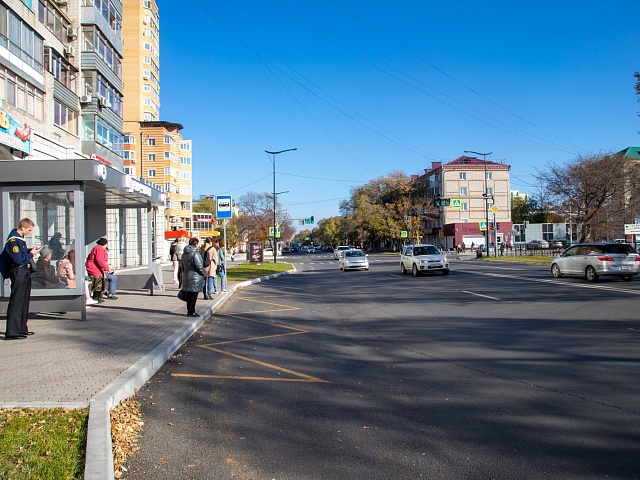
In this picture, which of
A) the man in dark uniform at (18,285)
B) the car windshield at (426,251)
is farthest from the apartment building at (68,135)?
the car windshield at (426,251)

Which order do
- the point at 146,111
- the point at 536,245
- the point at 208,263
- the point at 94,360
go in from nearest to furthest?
1. the point at 94,360
2. the point at 208,263
3. the point at 536,245
4. the point at 146,111

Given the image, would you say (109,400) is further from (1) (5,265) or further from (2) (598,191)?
(2) (598,191)

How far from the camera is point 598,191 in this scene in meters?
43.0

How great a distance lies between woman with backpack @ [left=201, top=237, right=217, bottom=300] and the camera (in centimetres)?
1527

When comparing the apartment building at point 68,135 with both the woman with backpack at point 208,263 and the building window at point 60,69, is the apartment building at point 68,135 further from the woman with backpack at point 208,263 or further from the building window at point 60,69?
the woman with backpack at point 208,263

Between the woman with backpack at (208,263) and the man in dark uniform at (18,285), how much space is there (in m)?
6.28

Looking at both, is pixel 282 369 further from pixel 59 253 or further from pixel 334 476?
pixel 59 253

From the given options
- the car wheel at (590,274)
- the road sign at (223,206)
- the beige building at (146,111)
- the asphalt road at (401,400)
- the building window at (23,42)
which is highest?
the beige building at (146,111)

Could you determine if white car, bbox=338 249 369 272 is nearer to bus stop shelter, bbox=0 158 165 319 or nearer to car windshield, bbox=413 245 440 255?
car windshield, bbox=413 245 440 255

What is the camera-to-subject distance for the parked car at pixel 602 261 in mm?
20266

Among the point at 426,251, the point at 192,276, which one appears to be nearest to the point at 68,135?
the point at 426,251

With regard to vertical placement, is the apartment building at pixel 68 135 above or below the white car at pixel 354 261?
above

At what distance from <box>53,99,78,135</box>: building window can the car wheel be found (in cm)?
2416

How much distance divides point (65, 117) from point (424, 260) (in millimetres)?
19005
